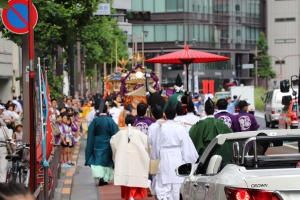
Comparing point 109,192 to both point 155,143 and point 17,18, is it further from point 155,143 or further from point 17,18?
point 17,18

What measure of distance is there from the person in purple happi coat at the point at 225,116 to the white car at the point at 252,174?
6.15 meters

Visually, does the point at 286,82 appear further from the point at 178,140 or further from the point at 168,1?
the point at 168,1

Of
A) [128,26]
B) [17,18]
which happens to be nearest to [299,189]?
[17,18]

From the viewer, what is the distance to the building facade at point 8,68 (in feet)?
137

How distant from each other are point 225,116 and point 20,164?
3.59 m

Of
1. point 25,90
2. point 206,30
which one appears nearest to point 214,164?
point 25,90

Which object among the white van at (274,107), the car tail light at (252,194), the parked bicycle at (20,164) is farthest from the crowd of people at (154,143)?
the white van at (274,107)

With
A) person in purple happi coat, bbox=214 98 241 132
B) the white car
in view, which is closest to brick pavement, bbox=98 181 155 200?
person in purple happi coat, bbox=214 98 241 132

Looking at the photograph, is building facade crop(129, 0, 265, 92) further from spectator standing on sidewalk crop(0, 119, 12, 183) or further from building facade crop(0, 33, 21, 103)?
spectator standing on sidewalk crop(0, 119, 12, 183)

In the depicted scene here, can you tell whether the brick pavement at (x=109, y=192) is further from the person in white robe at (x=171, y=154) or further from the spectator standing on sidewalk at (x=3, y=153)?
the person in white robe at (x=171, y=154)

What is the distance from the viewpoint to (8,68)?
43.3m

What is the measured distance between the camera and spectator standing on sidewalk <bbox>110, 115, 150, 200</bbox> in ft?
42.8

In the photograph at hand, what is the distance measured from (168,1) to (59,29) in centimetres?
A: 7845

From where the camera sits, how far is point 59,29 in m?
19.2
